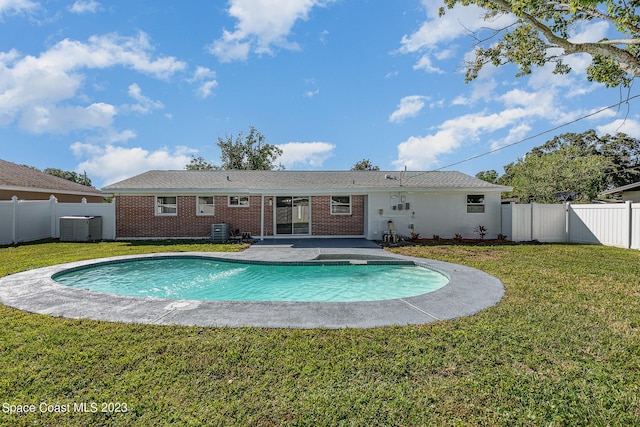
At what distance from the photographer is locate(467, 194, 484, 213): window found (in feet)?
49.7

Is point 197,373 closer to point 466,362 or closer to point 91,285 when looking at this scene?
point 466,362

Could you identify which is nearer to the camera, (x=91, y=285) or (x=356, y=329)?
(x=356, y=329)

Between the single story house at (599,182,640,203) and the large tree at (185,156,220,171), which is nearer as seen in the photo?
the single story house at (599,182,640,203)

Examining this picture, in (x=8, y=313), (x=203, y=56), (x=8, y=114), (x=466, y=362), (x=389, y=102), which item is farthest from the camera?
(x=389, y=102)

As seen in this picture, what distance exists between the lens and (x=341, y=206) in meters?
15.7

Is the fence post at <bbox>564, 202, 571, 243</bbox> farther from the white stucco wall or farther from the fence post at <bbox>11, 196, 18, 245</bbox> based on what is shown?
the fence post at <bbox>11, 196, 18, 245</bbox>

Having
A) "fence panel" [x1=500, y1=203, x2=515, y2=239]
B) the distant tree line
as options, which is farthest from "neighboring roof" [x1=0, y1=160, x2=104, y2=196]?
"fence panel" [x1=500, y1=203, x2=515, y2=239]

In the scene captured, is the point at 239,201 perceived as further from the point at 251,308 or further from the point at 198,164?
the point at 198,164

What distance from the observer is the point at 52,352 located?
131 inches

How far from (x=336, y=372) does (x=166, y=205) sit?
1467 cm

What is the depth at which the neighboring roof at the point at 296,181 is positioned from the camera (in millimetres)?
14562

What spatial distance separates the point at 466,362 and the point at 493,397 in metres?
0.56

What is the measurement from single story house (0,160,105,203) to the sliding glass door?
14470mm

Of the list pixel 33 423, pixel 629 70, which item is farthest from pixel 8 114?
pixel 629 70
